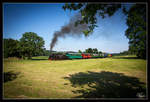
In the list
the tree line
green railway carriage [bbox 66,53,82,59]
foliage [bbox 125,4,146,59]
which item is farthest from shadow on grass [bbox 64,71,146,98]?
the tree line

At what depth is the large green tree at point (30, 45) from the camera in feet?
91.2

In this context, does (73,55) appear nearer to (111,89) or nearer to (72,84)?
(72,84)

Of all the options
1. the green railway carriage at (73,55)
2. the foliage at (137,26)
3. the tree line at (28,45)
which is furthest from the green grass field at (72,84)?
the tree line at (28,45)

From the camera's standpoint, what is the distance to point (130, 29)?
8.71 feet

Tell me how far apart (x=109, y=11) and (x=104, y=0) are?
56cm

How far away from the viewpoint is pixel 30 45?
29.0 meters

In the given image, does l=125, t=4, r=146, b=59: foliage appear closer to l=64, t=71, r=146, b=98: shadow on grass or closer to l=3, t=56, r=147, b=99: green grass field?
l=3, t=56, r=147, b=99: green grass field

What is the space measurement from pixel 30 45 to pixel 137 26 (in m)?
34.1

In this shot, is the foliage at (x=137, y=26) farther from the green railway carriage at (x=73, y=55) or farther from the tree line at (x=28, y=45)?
the tree line at (x=28, y=45)

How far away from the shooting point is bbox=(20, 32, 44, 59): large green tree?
2779 centimetres

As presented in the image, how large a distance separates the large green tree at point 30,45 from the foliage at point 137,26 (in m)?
32.8

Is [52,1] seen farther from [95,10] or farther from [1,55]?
[1,55]

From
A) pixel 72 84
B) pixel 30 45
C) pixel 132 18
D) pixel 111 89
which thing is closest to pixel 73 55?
pixel 30 45

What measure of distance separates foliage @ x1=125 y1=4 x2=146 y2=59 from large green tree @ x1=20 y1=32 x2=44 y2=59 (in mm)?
32843
